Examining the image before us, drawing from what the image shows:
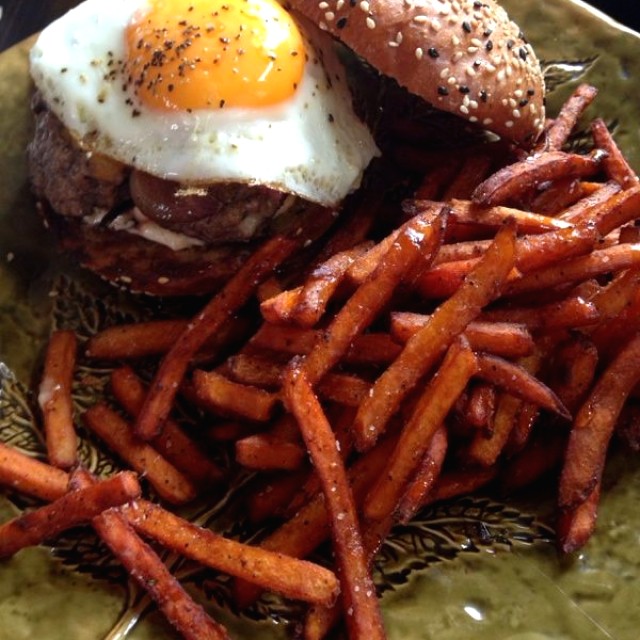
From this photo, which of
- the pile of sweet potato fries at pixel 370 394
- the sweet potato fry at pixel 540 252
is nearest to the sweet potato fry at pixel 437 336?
the pile of sweet potato fries at pixel 370 394

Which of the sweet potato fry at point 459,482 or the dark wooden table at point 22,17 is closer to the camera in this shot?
the sweet potato fry at point 459,482

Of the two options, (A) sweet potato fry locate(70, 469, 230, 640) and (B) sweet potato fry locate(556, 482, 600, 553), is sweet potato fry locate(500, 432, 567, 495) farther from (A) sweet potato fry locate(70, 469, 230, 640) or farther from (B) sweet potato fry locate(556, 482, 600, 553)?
(A) sweet potato fry locate(70, 469, 230, 640)

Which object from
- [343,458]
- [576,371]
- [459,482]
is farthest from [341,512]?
[576,371]

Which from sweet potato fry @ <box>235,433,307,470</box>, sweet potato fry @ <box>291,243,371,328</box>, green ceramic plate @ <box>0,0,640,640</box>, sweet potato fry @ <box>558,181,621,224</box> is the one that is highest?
sweet potato fry @ <box>558,181,621,224</box>

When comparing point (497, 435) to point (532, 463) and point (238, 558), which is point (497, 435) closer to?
point (532, 463)

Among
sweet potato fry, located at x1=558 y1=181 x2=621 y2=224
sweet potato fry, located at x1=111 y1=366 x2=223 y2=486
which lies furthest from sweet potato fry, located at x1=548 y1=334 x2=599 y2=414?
sweet potato fry, located at x1=111 y1=366 x2=223 y2=486

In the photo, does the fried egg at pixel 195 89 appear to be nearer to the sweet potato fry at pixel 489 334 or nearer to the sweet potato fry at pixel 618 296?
the sweet potato fry at pixel 489 334

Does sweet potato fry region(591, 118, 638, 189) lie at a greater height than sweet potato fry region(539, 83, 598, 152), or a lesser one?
lesser
